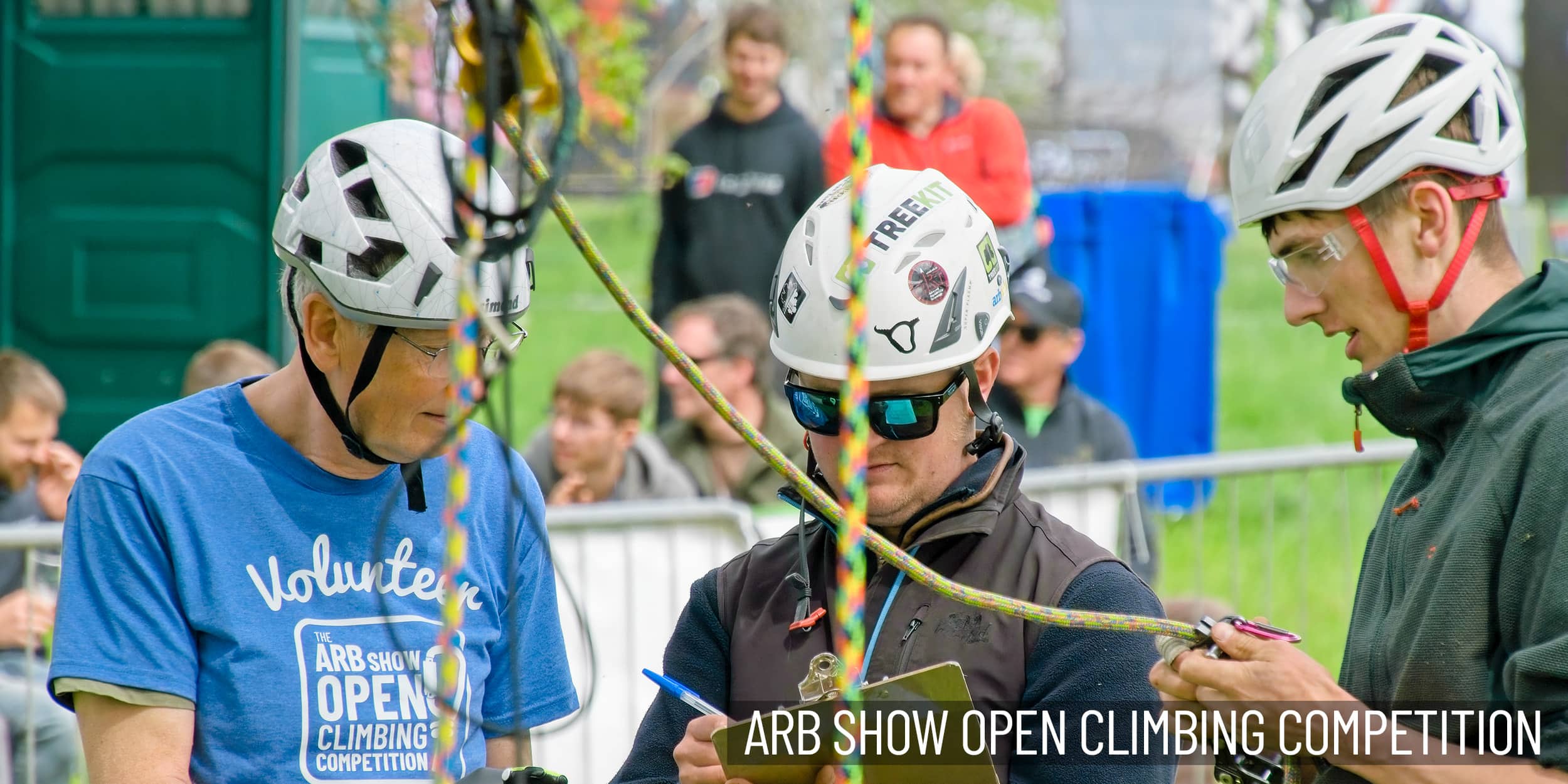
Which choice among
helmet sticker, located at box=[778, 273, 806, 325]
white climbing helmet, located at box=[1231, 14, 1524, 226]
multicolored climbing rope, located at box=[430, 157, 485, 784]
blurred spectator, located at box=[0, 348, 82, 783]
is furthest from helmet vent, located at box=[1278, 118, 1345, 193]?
blurred spectator, located at box=[0, 348, 82, 783]

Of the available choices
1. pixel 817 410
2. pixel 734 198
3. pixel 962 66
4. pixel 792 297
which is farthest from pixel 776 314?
pixel 962 66

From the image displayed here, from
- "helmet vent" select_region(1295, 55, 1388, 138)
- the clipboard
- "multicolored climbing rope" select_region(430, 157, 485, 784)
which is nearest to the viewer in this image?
"multicolored climbing rope" select_region(430, 157, 485, 784)

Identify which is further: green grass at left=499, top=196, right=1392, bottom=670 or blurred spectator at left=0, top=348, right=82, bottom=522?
green grass at left=499, top=196, right=1392, bottom=670

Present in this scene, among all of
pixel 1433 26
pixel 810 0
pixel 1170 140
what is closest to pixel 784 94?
pixel 1433 26

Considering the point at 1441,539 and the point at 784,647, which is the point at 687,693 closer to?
the point at 784,647

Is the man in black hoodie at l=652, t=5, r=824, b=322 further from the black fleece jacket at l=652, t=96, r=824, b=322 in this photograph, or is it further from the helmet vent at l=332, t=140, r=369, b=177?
the helmet vent at l=332, t=140, r=369, b=177

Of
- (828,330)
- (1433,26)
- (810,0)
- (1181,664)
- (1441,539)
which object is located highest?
(810,0)

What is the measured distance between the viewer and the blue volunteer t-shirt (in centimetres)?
268

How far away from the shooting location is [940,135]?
851 centimetres

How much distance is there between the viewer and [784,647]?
9.32 feet

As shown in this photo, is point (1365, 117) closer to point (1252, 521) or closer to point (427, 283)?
point (427, 283)

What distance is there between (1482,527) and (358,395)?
187 centimetres

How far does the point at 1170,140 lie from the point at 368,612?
1917cm

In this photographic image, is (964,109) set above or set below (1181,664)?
above
